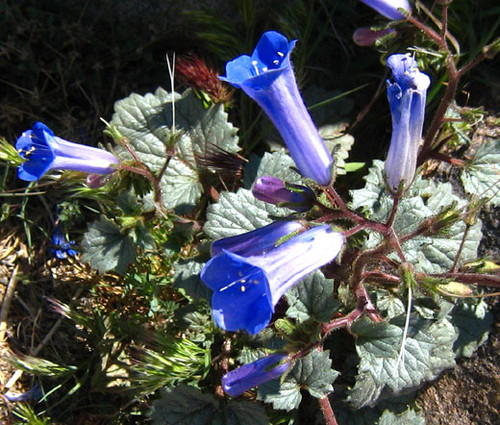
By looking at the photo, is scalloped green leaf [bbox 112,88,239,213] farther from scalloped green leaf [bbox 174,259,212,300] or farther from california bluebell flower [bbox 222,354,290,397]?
california bluebell flower [bbox 222,354,290,397]

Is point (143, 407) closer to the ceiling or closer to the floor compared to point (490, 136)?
closer to the floor

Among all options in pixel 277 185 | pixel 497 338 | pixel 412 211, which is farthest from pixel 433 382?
pixel 277 185

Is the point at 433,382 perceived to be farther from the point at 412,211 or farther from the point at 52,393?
the point at 52,393

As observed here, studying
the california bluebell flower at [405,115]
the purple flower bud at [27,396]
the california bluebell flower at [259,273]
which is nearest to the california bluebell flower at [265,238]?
the california bluebell flower at [259,273]

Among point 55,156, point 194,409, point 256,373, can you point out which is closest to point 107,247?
point 55,156

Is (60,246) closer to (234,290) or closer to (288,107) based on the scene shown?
(234,290)

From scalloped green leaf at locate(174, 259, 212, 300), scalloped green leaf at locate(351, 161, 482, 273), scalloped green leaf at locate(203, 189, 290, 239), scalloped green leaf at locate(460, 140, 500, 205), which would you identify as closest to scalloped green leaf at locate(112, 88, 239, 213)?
scalloped green leaf at locate(203, 189, 290, 239)

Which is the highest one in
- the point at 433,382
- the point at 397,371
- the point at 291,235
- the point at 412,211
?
the point at 291,235
